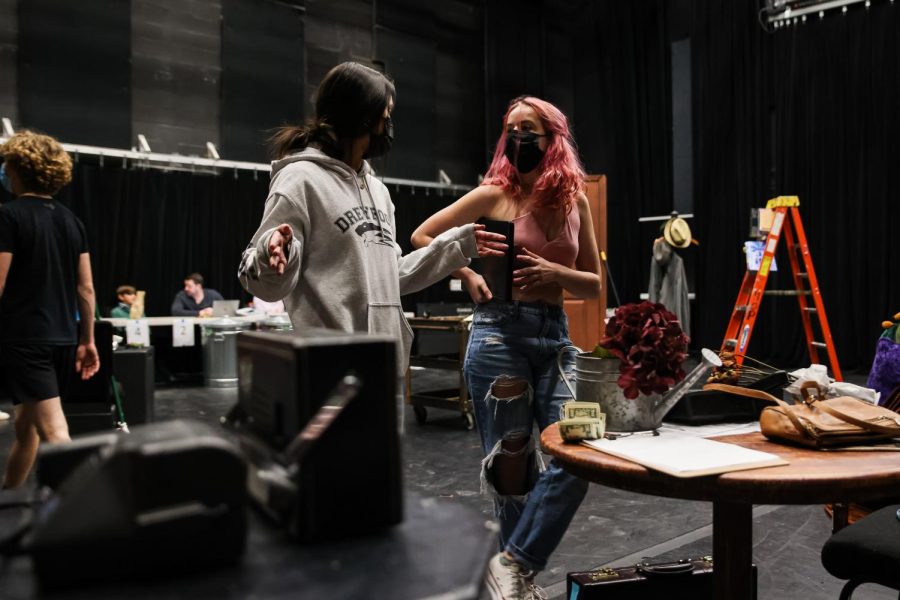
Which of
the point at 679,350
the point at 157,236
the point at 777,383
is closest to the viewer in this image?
the point at 679,350

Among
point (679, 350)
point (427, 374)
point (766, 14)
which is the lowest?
point (427, 374)

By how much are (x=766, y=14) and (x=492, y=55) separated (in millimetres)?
3620

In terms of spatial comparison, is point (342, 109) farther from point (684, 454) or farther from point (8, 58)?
point (8, 58)

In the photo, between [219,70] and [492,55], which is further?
[492,55]

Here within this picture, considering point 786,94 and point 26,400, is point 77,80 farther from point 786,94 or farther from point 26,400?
point 786,94

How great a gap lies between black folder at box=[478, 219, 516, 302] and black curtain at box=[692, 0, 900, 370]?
7.65 m

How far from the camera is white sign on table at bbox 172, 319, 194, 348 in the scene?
7289 mm

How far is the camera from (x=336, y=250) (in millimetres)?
1598

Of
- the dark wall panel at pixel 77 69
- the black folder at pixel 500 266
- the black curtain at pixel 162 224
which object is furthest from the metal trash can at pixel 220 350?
the black folder at pixel 500 266

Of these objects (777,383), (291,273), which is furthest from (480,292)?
(777,383)

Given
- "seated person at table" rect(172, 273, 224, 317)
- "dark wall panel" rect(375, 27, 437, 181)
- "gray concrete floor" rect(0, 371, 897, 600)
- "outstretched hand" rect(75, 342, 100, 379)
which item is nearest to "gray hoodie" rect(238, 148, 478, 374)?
"gray concrete floor" rect(0, 371, 897, 600)

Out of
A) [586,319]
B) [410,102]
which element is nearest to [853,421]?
[586,319]

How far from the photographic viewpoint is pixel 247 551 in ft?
2.03

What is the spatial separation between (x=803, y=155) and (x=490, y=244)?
26.9 feet
